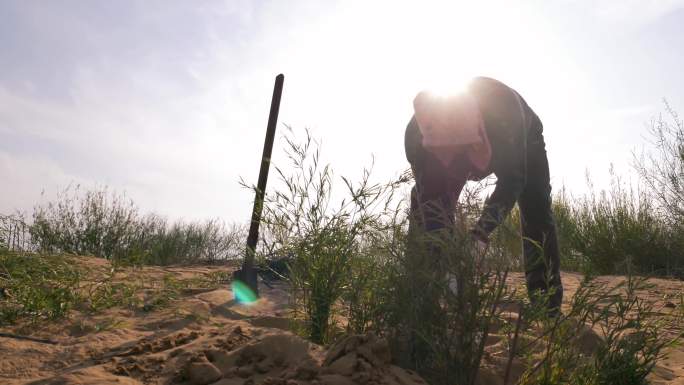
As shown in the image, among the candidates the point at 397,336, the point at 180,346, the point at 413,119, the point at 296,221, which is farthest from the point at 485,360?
the point at 413,119

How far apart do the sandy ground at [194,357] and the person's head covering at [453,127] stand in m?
1.11

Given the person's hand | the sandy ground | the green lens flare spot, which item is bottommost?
the sandy ground

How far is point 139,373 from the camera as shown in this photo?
2041 millimetres

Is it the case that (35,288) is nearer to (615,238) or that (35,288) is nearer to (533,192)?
(533,192)

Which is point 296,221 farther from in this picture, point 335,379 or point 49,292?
point 49,292

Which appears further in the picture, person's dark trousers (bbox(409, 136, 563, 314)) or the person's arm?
person's dark trousers (bbox(409, 136, 563, 314))

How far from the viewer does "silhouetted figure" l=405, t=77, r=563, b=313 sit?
2.86m

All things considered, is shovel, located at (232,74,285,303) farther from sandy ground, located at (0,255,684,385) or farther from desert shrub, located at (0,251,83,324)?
desert shrub, located at (0,251,83,324)

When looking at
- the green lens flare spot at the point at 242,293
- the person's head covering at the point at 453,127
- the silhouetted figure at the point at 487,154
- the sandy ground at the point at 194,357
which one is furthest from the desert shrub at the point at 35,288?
the person's head covering at the point at 453,127

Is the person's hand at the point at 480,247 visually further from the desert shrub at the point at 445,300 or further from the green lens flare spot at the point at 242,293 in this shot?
the green lens flare spot at the point at 242,293

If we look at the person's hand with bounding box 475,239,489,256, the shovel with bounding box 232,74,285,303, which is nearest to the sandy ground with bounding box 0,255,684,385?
the person's hand with bounding box 475,239,489,256

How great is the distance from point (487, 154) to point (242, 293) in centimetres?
240

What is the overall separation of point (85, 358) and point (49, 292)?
1.13 metres

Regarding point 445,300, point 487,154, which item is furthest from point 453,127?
point 445,300
